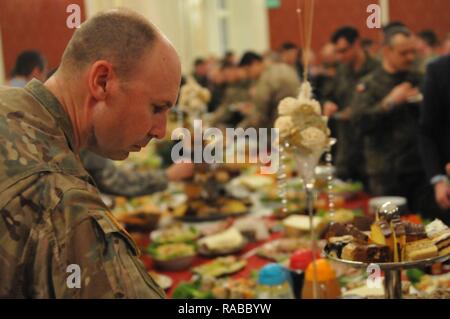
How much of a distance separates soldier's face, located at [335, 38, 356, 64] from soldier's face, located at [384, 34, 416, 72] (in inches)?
29.7

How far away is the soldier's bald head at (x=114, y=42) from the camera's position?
91 centimetres

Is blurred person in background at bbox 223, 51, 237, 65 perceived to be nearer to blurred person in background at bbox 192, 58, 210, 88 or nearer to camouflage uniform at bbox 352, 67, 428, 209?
blurred person in background at bbox 192, 58, 210, 88

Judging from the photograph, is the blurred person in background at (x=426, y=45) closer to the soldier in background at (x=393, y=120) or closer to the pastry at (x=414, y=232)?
the soldier in background at (x=393, y=120)

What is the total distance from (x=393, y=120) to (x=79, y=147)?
7.27ft

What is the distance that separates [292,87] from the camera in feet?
13.8

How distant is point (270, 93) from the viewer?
4.50 m

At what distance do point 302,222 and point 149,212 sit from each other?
0.73m

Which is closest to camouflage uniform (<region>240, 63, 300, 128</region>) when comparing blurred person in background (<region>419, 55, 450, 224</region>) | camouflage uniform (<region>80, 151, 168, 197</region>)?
camouflage uniform (<region>80, 151, 168, 197</region>)

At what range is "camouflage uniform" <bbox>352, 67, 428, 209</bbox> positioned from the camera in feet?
9.27

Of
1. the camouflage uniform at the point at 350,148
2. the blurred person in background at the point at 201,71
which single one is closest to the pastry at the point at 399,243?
the camouflage uniform at the point at 350,148

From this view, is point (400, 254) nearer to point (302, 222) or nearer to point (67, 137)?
point (67, 137)

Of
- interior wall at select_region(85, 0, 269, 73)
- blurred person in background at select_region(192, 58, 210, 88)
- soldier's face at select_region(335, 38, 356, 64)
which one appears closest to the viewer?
soldier's face at select_region(335, 38, 356, 64)

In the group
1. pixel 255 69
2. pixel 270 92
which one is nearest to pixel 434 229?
pixel 270 92
